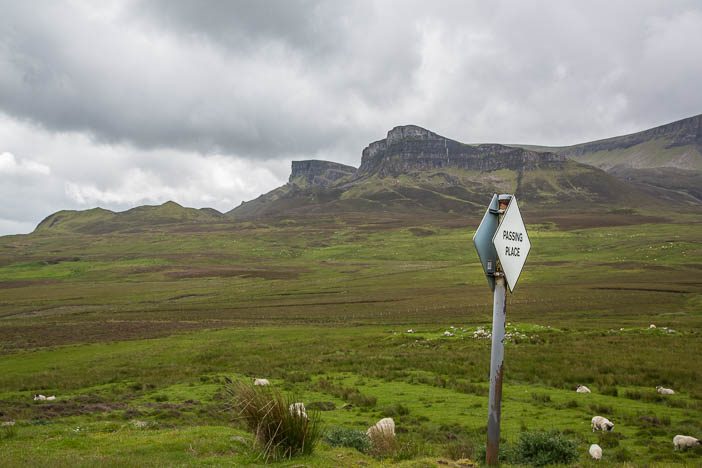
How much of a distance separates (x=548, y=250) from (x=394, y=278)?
81.4m

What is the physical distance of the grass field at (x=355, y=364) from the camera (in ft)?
43.3

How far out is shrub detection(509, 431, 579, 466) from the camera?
11.0m

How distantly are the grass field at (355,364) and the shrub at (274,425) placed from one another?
0.33 metres

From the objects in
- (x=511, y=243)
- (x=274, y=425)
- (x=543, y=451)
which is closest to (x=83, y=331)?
(x=274, y=425)

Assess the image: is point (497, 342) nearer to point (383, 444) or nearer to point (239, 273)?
point (383, 444)

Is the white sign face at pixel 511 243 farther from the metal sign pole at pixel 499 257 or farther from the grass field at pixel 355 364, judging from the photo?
the grass field at pixel 355 364

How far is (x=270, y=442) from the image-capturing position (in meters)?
8.93

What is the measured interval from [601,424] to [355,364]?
19.0m

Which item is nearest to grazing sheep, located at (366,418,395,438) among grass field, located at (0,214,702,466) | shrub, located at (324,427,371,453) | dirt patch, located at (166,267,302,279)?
shrub, located at (324,427,371,453)

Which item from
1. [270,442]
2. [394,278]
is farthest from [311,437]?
[394,278]

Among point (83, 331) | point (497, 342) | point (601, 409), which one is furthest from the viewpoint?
point (83, 331)

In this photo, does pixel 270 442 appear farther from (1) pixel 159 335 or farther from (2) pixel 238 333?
(1) pixel 159 335

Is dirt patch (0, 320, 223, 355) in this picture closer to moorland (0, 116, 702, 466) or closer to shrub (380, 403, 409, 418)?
moorland (0, 116, 702, 466)

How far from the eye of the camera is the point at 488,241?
7355 millimetres
